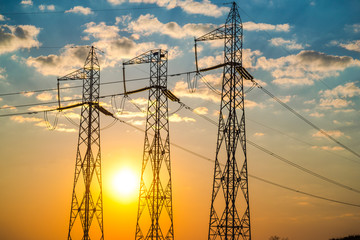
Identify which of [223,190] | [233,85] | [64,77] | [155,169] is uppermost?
[64,77]

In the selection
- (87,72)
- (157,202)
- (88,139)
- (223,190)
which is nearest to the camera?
(223,190)

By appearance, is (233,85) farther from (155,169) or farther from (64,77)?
(64,77)

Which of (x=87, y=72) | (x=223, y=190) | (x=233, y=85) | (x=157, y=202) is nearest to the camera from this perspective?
(x=223, y=190)

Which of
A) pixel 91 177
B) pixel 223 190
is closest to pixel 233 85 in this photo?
pixel 223 190

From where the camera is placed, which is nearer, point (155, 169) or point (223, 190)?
point (223, 190)

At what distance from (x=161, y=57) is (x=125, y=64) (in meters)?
5.96

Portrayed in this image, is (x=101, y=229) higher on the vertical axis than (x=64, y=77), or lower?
lower

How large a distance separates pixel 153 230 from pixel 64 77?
78.9 ft

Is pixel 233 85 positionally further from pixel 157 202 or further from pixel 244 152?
pixel 157 202

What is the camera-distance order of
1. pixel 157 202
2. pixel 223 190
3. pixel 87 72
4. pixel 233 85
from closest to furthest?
pixel 223 190
pixel 233 85
pixel 157 202
pixel 87 72

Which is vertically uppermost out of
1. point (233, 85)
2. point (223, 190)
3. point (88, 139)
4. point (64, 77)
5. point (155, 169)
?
point (64, 77)

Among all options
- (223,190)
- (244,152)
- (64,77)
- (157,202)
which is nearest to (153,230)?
(157,202)

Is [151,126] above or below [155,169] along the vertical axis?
above

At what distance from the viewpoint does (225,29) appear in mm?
51000
